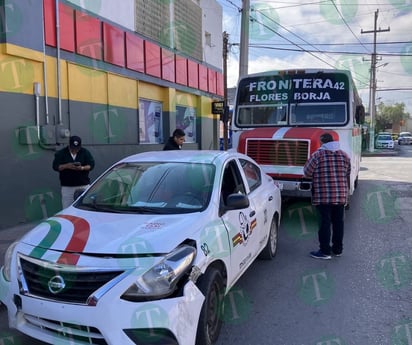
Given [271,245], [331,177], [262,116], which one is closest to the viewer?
[271,245]

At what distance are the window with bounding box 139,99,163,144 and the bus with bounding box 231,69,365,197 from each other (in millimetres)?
3832

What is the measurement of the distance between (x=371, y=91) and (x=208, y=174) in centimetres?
3857

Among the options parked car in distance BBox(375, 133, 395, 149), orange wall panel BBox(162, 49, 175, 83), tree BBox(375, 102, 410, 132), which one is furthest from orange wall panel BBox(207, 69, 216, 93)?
tree BBox(375, 102, 410, 132)

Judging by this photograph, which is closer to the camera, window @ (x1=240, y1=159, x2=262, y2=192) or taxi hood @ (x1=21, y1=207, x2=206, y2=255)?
taxi hood @ (x1=21, y1=207, x2=206, y2=255)

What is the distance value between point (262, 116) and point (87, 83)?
12.9 ft

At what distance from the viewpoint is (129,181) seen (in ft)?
14.3

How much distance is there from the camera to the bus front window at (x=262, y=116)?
27.8 ft

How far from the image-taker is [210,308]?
330 centimetres

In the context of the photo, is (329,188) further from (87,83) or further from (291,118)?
(87,83)

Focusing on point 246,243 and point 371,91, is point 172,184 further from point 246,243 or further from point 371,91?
point 371,91

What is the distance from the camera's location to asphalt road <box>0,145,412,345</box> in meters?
3.66

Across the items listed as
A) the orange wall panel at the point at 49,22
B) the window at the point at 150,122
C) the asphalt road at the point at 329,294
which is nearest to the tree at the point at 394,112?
the window at the point at 150,122

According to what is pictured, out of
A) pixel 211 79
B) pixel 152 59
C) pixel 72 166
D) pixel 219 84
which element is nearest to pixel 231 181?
pixel 72 166

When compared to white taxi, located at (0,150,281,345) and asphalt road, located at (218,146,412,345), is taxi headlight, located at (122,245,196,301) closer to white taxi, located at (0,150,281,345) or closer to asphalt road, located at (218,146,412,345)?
A: white taxi, located at (0,150,281,345)
